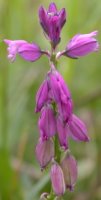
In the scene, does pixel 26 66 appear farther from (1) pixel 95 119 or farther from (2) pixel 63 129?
(2) pixel 63 129

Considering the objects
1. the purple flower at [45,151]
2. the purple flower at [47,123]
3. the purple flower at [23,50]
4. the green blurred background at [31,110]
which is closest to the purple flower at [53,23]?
the purple flower at [23,50]

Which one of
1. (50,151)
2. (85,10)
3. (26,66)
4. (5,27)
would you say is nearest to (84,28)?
(5,27)

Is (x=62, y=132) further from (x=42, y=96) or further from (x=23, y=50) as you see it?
(x=23, y=50)

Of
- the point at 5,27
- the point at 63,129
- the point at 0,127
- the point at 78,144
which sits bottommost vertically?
the point at 78,144

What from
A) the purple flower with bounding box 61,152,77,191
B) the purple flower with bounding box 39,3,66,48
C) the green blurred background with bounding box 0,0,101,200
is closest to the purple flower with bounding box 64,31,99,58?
the purple flower with bounding box 39,3,66,48

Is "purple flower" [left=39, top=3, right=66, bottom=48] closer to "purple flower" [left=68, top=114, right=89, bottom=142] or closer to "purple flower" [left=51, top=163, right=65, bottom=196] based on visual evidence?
"purple flower" [left=68, top=114, right=89, bottom=142]

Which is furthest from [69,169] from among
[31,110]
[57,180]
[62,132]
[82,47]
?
[31,110]

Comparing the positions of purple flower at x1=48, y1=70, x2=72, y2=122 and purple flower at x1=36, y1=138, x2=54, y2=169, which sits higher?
purple flower at x1=48, y1=70, x2=72, y2=122
